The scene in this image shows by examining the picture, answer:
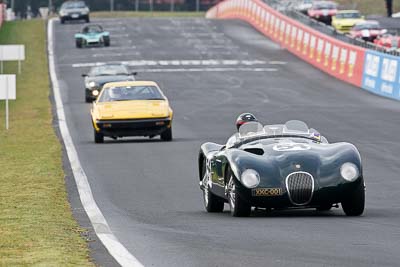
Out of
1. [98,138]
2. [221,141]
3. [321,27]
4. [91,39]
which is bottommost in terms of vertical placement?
[91,39]

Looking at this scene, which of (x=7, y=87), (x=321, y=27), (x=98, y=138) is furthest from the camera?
(x=321, y=27)

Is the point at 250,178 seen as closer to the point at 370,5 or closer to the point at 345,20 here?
the point at 345,20

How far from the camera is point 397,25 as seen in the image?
295 feet

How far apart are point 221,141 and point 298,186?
14531mm

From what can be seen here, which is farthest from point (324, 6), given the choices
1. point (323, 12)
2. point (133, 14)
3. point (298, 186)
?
point (298, 186)

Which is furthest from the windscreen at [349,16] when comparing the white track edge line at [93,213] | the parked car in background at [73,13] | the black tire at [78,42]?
the white track edge line at [93,213]

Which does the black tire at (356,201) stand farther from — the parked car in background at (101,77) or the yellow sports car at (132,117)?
the parked car in background at (101,77)

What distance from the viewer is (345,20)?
253 feet

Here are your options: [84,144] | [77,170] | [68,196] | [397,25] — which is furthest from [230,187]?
[397,25]

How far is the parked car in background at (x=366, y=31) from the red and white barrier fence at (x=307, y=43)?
4.36 meters

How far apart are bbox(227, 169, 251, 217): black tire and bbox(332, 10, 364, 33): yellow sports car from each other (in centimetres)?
6270

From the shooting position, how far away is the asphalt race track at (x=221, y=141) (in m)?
10.9

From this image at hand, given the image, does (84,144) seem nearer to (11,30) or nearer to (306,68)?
(306,68)

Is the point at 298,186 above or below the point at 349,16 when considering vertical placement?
above
